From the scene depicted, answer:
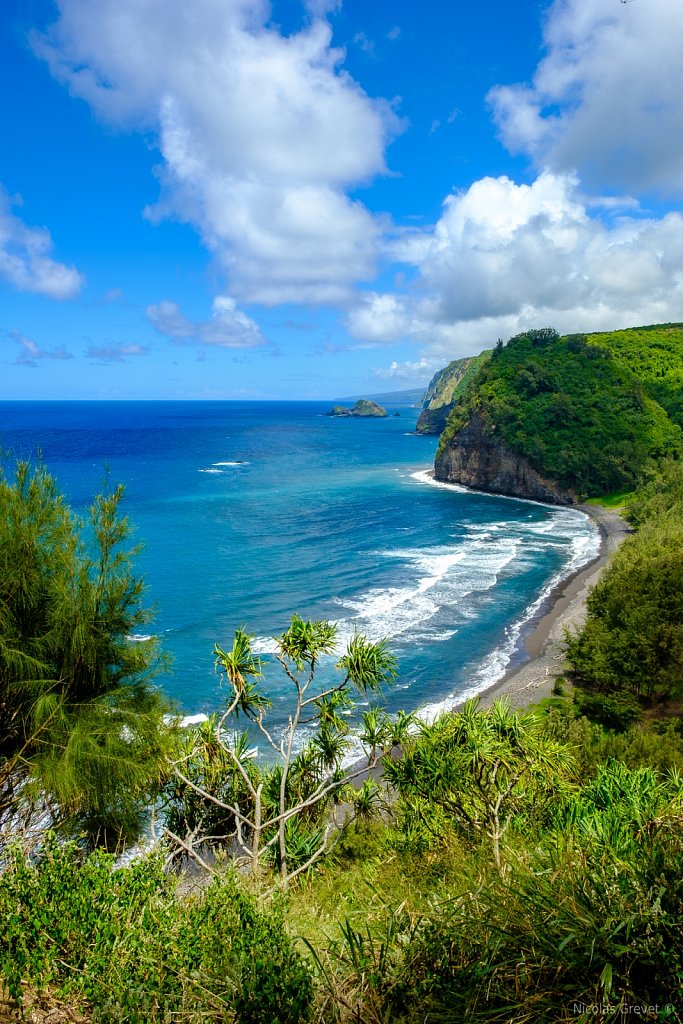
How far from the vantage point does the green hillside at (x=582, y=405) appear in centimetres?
7306

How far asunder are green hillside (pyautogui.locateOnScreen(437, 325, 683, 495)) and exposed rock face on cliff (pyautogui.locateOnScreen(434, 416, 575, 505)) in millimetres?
1082

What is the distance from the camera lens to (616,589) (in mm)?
28188

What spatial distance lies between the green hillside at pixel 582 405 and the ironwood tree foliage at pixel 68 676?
230 feet

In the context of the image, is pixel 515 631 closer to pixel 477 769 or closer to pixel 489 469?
pixel 477 769

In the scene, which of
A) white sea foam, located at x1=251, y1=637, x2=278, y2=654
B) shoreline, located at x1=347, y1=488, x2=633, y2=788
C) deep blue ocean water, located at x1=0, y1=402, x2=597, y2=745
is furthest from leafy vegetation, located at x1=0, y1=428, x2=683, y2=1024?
white sea foam, located at x1=251, y1=637, x2=278, y2=654

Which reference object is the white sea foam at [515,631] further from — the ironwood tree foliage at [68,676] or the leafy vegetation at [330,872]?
the ironwood tree foliage at [68,676]

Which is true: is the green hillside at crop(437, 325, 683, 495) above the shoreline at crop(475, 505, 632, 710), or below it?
above

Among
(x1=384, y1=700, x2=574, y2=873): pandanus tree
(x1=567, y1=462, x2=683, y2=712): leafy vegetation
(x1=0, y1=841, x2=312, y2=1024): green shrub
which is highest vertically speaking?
(x1=0, y1=841, x2=312, y2=1024): green shrub

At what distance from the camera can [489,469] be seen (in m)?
82.0

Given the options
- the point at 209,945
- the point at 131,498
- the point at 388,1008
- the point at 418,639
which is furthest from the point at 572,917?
the point at 131,498

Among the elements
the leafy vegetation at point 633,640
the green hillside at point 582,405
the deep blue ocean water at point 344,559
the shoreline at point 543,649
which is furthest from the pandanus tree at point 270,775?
the green hillside at point 582,405

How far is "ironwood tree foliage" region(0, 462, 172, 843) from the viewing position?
35.2ft

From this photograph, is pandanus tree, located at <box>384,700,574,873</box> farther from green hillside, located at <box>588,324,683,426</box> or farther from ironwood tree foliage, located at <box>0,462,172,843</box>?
green hillside, located at <box>588,324,683,426</box>

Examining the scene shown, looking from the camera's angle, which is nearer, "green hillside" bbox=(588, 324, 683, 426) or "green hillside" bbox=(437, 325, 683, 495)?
"green hillside" bbox=(437, 325, 683, 495)
